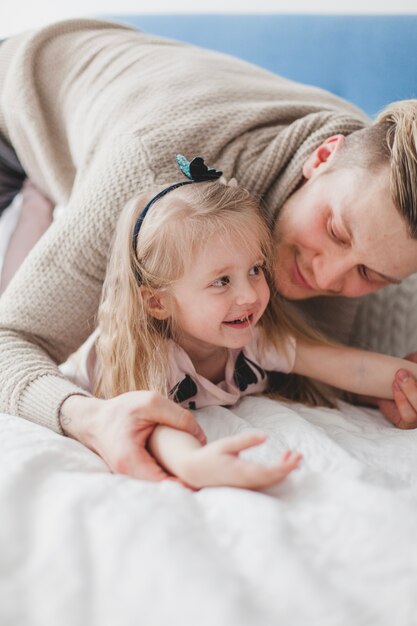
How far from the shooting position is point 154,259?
0.90 meters

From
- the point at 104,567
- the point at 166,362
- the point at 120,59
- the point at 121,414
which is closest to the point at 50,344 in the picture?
the point at 166,362

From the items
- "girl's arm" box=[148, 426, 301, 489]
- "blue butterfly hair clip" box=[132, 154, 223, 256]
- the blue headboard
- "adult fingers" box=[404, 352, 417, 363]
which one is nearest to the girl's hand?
"girl's arm" box=[148, 426, 301, 489]

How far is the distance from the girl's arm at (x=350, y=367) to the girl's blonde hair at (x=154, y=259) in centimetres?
18

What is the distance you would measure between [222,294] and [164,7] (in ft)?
6.27

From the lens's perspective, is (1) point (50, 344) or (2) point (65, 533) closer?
(2) point (65, 533)

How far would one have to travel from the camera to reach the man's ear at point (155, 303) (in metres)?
0.94

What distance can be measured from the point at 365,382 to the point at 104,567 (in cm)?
65

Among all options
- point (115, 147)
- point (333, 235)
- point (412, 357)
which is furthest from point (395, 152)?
point (115, 147)

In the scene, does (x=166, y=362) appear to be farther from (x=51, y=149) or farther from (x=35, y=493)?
(x=51, y=149)

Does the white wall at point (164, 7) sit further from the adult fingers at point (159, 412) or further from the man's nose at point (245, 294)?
the adult fingers at point (159, 412)

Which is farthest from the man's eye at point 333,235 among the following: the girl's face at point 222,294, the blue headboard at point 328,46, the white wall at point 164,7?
the white wall at point 164,7

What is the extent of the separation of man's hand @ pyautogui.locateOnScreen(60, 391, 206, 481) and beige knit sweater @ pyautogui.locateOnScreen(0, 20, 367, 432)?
3.9 inches

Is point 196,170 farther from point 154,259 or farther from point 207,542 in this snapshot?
point 207,542

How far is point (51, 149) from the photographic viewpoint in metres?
1.44
